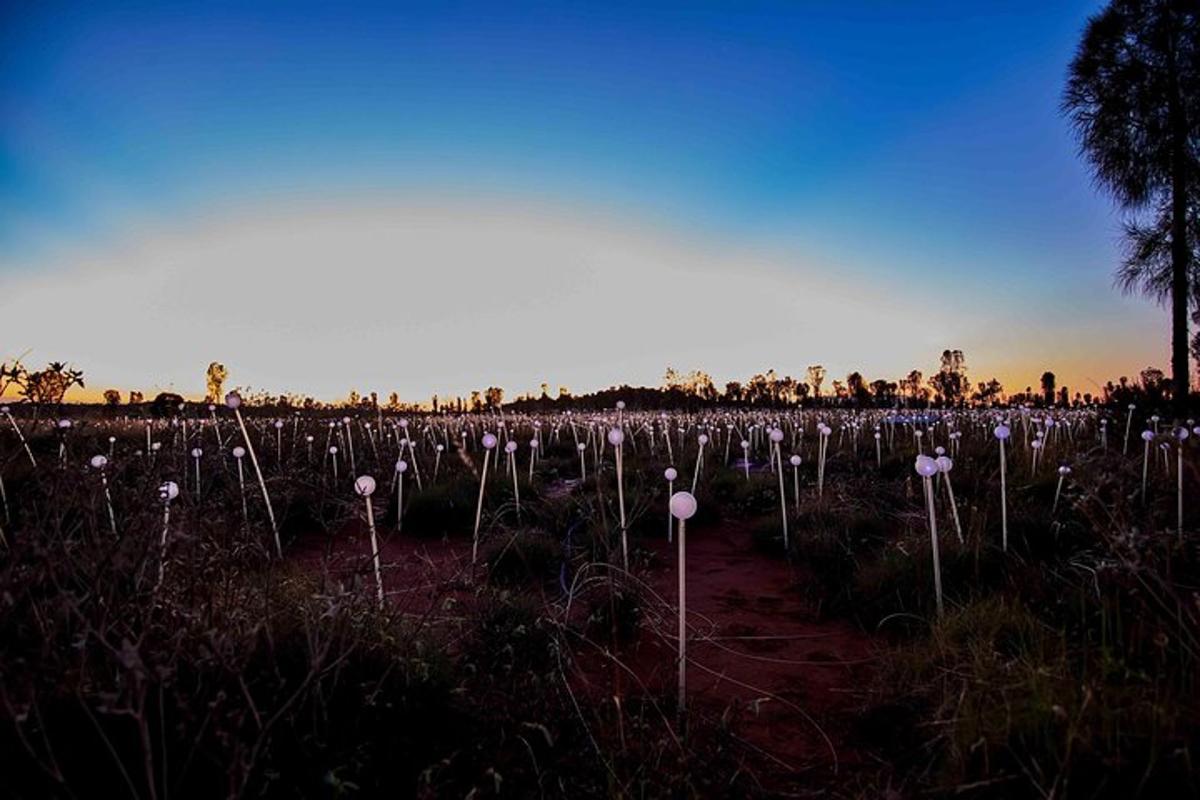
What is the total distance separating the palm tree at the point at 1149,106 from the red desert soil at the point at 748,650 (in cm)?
1472

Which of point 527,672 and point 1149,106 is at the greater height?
point 1149,106

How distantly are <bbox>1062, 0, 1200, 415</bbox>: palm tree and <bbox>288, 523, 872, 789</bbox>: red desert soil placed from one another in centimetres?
1472

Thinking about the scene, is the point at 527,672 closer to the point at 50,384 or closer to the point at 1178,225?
the point at 50,384

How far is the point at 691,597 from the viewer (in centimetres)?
586

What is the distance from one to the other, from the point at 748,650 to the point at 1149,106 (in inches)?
753

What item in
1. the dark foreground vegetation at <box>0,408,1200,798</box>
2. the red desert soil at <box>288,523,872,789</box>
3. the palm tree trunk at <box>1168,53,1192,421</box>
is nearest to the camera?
the dark foreground vegetation at <box>0,408,1200,798</box>

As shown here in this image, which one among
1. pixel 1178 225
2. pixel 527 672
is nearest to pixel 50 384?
pixel 527 672

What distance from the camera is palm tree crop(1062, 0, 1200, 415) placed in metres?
15.8

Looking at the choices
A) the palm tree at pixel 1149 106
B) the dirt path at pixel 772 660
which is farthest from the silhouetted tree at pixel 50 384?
the palm tree at pixel 1149 106

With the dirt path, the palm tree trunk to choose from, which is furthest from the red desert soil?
the palm tree trunk

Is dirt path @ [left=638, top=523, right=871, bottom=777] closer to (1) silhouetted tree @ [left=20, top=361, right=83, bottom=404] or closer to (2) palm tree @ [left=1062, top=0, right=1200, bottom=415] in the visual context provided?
(1) silhouetted tree @ [left=20, top=361, right=83, bottom=404]

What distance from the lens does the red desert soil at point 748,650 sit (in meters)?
3.31

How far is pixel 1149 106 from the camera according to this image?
16359 mm

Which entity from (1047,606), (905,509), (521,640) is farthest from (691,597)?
(905,509)
